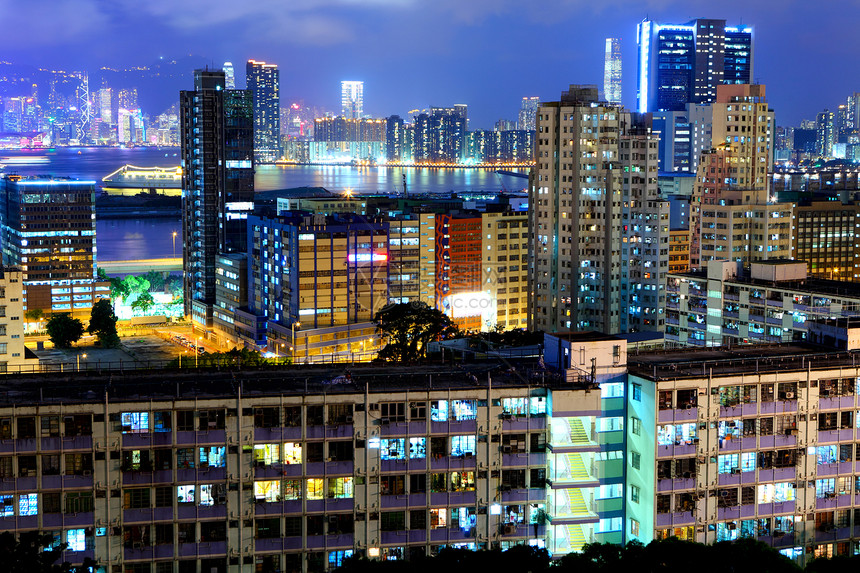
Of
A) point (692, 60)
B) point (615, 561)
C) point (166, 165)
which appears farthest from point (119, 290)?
point (166, 165)

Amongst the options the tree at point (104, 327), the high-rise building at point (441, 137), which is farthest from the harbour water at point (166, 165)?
the tree at point (104, 327)

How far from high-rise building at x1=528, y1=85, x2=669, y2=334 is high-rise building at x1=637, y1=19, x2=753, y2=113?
60.7m

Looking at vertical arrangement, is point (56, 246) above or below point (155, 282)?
above

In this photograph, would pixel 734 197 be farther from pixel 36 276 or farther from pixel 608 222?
pixel 36 276

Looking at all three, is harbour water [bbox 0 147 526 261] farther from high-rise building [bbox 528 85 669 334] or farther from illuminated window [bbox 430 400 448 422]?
illuminated window [bbox 430 400 448 422]

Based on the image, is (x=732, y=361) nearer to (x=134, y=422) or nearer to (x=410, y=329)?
(x=134, y=422)

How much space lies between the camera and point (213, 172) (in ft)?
149

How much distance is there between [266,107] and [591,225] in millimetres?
113061

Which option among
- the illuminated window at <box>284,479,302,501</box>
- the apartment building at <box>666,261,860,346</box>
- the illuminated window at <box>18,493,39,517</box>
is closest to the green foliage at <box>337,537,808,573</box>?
the illuminated window at <box>284,479,302,501</box>

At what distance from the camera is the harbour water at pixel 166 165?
8650 centimetres

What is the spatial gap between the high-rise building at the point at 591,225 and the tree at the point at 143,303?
1756 centimetres

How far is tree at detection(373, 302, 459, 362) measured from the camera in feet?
91.5

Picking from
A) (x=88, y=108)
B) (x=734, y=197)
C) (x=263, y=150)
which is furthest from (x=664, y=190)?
(x=88, y=108)

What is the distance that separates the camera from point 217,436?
12547mm
